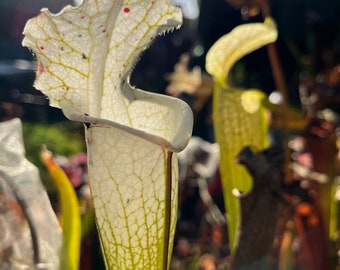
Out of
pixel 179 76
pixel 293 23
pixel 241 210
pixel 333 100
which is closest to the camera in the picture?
pixel 241 210

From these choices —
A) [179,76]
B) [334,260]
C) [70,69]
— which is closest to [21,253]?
[70,69]

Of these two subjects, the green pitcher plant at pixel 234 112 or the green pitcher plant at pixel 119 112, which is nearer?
the green pitcher plant at pixel 119 112

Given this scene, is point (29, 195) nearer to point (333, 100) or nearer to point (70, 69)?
point (70, 69)

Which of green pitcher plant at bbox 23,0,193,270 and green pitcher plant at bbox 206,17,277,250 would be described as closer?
green pitcher plant at bbox 23,0,193,270

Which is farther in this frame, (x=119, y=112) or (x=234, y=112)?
(x=234, y=112)

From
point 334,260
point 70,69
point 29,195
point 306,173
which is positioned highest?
point 70,69
